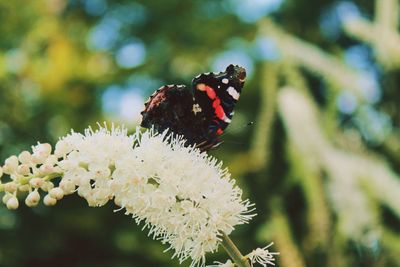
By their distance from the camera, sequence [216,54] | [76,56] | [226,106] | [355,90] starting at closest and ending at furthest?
[226,106] → [355,90] → [76,56] → [216,54]

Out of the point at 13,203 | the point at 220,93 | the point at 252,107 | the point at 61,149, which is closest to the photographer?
the point at 13,203

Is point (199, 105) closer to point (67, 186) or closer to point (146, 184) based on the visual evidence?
point (146, 184)

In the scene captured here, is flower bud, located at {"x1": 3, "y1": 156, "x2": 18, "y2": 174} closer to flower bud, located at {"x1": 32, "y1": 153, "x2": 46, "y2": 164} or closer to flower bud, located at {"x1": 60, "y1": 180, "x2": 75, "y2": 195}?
flower bud, located at {"x1": 32, "y1": 153, "x2": 46, "y2": 164}

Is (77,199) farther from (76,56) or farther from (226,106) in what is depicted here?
(226,106)

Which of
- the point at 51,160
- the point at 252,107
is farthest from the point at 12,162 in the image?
the point at 252,107

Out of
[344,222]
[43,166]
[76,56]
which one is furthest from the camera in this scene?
[76,56]

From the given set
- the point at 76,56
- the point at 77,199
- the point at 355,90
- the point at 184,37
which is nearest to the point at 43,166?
the point at 355,90

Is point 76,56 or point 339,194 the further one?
point 76,56

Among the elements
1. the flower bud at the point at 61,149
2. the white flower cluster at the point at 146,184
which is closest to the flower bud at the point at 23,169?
the white flower cluster at the point at 146,184
